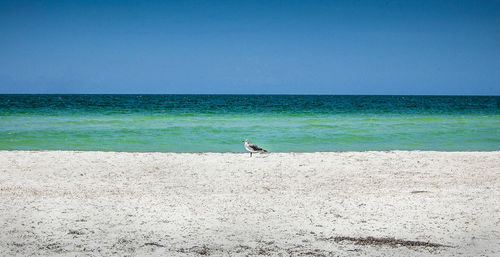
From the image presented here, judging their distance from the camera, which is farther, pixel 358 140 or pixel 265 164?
pixel 358 140

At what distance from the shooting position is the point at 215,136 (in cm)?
2173

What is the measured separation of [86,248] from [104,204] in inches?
87.8

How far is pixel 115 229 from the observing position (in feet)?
21.7

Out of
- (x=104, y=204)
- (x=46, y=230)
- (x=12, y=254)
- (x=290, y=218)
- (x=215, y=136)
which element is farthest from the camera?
(x=215, y=136)

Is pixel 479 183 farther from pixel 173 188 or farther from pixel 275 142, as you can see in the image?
pixel 275 142

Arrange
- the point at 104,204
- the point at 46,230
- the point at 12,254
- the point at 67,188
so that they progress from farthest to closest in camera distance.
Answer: the point at 67,188 → the point at 104,204 → the point at 46,230 → the point at 12,254

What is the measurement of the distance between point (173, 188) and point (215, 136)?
12.0 m

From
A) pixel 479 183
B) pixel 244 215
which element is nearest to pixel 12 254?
pixel 244 215

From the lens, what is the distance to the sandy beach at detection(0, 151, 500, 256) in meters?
5.99

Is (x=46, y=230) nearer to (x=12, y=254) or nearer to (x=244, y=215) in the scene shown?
(x=12, y=254)

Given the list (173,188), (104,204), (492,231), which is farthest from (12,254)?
(492,231)

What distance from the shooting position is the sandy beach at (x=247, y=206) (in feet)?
19.7

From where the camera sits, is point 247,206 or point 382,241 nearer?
point 382,241

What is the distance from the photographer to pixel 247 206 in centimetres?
802
